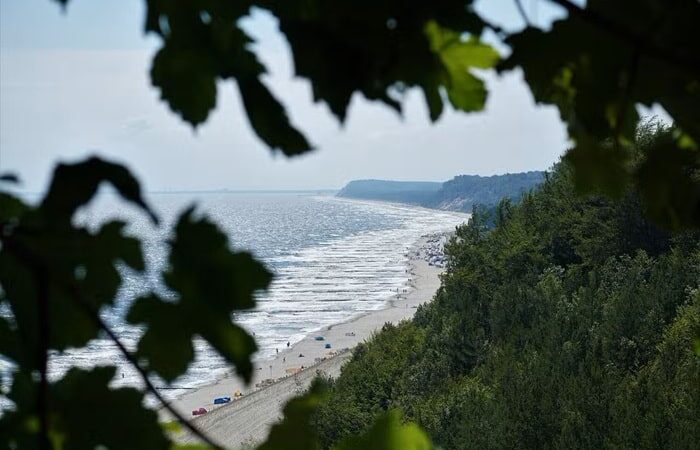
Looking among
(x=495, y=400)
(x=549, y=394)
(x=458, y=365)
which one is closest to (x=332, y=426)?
(x=458, y=365)

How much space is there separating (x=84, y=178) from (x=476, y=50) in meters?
0.32

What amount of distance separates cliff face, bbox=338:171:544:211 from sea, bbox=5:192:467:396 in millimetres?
5277

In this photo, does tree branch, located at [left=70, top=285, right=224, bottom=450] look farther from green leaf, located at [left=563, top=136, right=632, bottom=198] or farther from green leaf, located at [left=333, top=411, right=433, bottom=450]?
green leaf, located at [left=563, top=136, right=632, bottom=198]

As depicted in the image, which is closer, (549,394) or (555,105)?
(555,105)

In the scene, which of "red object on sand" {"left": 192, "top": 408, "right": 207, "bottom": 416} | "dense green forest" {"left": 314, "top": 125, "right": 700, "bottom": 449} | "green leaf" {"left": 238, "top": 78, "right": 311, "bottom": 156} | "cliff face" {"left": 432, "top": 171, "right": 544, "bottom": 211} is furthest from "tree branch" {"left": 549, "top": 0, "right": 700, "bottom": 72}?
"cliff face" {"left": 432, "top": 171, "right": 544, "bottom": 211}

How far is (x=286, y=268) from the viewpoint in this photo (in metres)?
57.0

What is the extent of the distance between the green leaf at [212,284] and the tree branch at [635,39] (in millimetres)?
251

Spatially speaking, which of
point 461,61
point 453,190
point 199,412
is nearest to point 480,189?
point 453,190

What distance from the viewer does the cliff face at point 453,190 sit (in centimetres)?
8350

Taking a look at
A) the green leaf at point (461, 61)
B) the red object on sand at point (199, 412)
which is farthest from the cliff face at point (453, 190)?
the green leaf at point (461, 61)

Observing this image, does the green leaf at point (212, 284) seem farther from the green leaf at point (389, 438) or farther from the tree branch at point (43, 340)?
the green leaf at point (389, 438)

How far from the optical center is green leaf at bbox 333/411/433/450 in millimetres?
608

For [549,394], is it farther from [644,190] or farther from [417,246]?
[417,246]

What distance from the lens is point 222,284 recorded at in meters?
0.46
